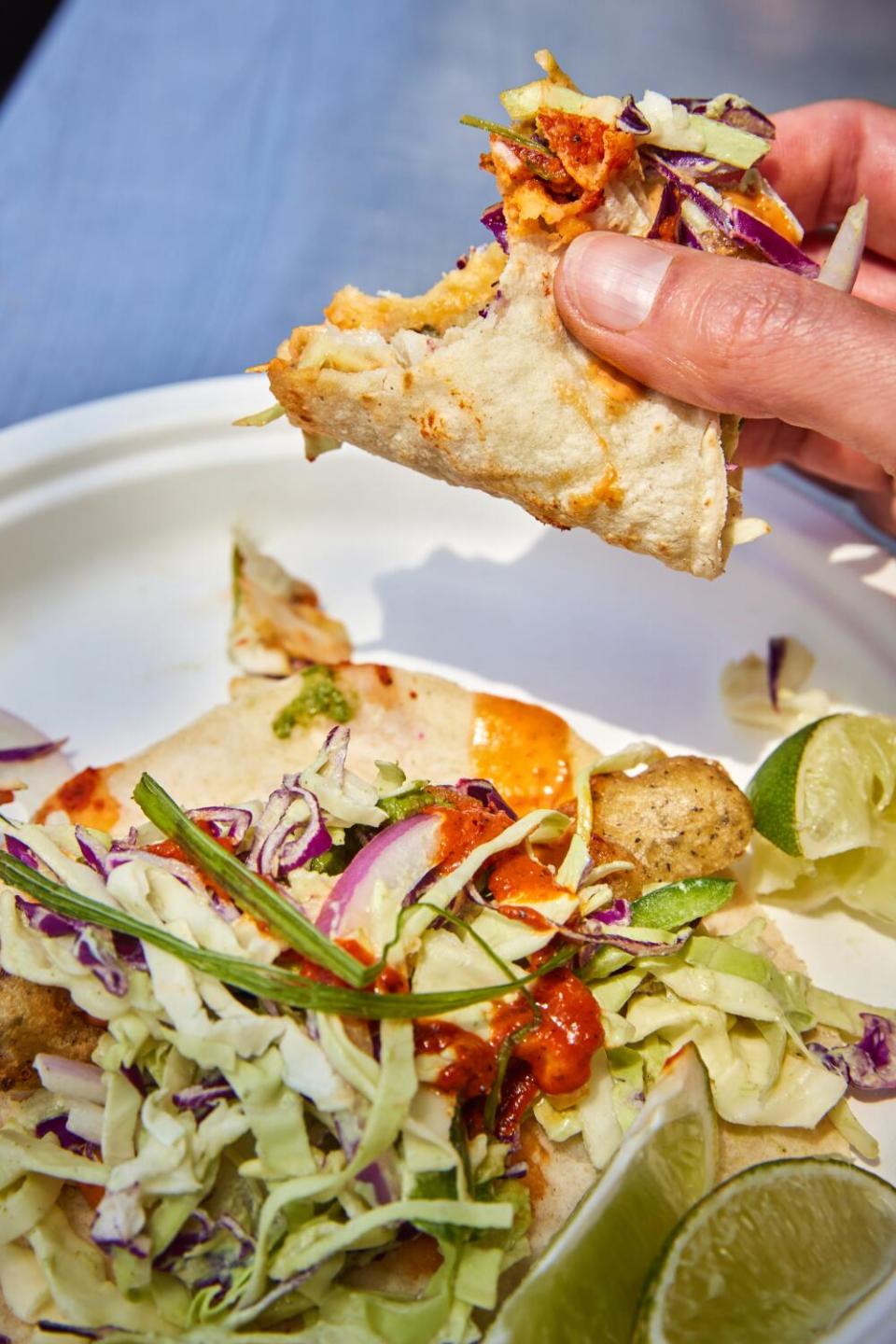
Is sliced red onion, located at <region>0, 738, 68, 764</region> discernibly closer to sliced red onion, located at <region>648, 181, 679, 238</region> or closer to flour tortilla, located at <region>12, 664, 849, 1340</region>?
flour tortilla, located at <region>12, 664, 849, 1340</region>

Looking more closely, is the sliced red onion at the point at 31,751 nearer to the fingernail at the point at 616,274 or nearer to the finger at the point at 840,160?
the fingernail at the point at 616,274

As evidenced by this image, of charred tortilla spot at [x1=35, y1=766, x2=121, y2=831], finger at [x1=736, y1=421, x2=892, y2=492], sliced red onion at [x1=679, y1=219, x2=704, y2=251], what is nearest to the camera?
sliced red onion at [x1=679, y1=219, x2=704, y2=251]

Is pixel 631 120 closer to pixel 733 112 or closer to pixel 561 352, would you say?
pixel 733 112

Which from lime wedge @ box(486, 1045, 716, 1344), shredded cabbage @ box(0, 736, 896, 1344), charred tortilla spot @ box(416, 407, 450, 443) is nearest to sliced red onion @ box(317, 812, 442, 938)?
shredded cabbage @ box(0, 736, 896, 1344)

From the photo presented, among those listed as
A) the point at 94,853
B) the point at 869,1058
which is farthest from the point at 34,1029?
the point at 869,1058

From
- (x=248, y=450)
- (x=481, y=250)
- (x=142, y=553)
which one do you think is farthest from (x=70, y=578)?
→ (x=481, y=250)

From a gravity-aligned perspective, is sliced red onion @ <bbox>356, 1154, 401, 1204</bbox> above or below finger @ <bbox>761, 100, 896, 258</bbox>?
below
